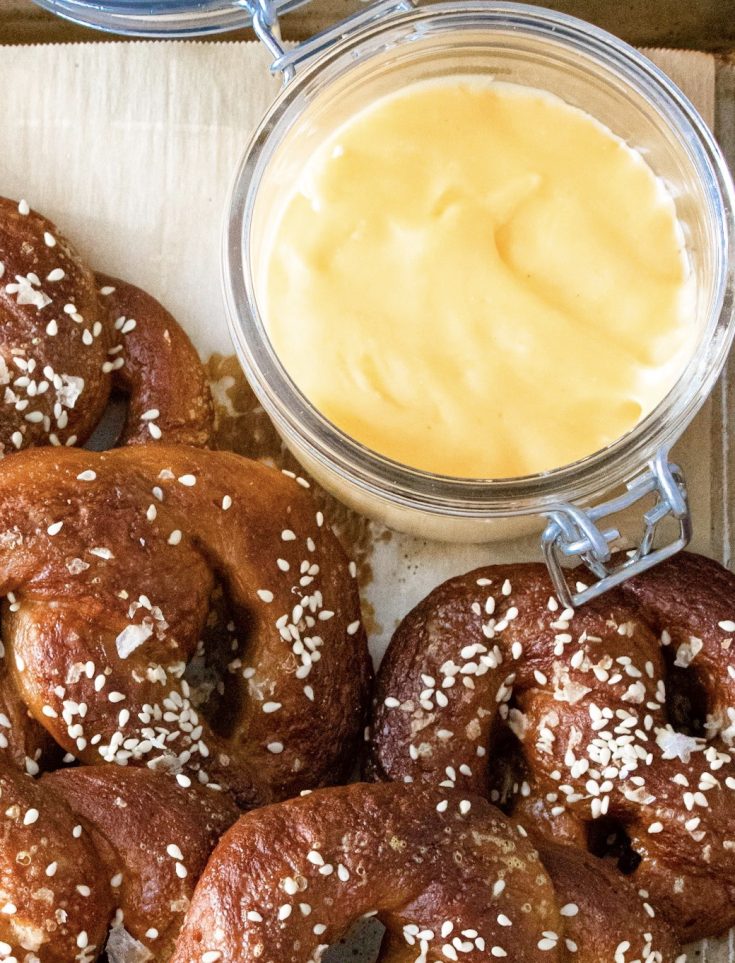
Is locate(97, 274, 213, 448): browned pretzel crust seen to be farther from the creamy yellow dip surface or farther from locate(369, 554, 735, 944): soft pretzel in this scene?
locate(369, 554, 735, 944): soft pretzel

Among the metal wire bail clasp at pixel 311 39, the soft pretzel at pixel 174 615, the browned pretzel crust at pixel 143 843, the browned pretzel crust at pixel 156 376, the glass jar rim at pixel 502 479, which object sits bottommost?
the browned pretzel crust at pixel 143 843

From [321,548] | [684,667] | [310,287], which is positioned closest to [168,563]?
[321,548]

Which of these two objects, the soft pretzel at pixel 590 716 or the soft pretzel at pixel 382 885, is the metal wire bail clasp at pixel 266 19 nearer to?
the soft pretzel at pixel 590 716

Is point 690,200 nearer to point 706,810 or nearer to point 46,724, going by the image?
point 706,810

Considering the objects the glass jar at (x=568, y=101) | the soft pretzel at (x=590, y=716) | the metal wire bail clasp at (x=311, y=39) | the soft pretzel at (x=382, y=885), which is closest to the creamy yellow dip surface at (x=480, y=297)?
the glass jar at (x=568, y=101)

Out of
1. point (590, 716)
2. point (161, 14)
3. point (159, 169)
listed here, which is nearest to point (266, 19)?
point (161, 14)
